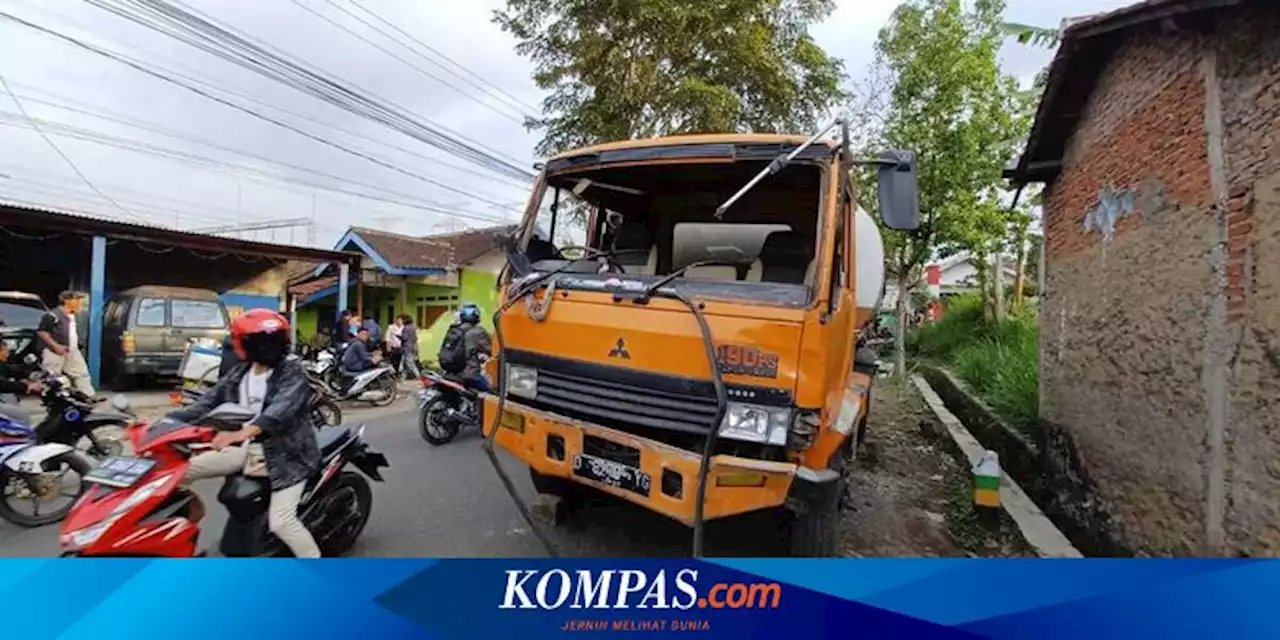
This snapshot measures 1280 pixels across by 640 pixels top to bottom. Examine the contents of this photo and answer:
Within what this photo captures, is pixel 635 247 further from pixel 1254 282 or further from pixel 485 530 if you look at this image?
pixel 1254 282

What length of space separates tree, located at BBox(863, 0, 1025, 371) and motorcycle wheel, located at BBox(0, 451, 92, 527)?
1016 cm

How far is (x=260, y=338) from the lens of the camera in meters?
2.61

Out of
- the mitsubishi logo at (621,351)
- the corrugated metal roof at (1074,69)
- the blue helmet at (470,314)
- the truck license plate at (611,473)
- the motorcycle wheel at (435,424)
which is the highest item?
the corrugated metal roof at (1074,69)

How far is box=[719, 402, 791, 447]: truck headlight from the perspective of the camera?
2404 millimetres

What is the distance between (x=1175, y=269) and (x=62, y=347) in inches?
341

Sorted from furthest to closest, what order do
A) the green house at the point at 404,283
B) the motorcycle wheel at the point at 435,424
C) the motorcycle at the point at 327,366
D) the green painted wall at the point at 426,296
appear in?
the green painted wall at the point at 426,296, the green house at the point at 404,283, the motorcycle at the point at 327,366, the motorcycle wheel at the point at 435,424

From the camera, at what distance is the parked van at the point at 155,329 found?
782 centimetres

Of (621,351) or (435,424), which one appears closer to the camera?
(621,351)

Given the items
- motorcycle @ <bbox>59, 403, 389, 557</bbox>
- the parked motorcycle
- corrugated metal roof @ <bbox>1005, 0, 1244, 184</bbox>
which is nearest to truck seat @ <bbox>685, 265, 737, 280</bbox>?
motorcycle @ <bbox>59, 403, 389, 557</bbox>

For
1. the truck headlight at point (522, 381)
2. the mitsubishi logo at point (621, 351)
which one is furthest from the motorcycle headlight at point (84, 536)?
the mitsubishi logo at point (621, 351)

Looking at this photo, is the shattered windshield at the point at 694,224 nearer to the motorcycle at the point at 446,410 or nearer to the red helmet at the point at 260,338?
the red helmet at the point at 260,338

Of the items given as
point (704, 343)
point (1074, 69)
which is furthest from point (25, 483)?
point (1074, 69)

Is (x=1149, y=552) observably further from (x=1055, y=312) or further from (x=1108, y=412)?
(x=1055, y=312)

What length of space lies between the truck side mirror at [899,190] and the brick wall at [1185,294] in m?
1.57
